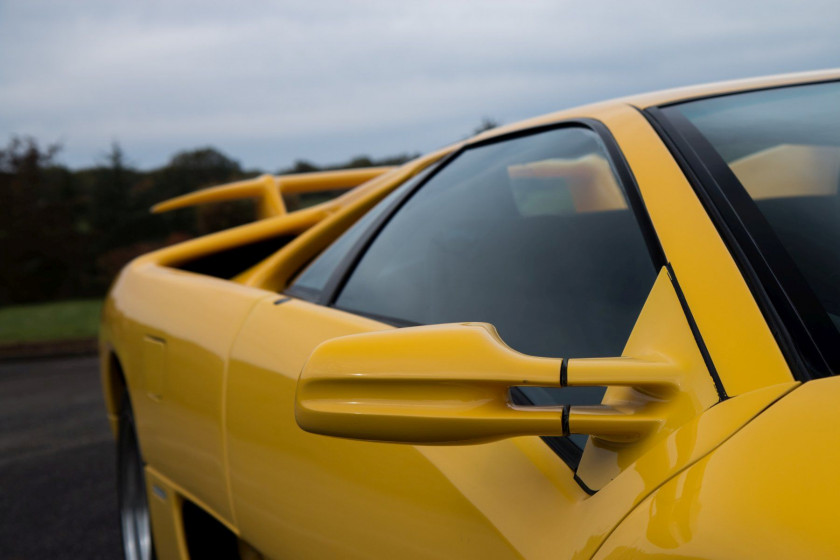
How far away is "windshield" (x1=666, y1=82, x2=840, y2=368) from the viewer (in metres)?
1.13

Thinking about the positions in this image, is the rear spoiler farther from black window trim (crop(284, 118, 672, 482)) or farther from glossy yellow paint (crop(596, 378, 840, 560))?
glossy yellow paint (crop(596, 378, 840, 560))

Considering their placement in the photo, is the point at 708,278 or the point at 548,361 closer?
the point at 548,361

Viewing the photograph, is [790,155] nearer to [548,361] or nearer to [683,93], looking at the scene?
[683,93]

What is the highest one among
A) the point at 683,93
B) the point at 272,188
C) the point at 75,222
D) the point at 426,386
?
the point at 683,93

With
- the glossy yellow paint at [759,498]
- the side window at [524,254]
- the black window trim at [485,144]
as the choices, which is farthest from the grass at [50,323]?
the glossy yellow paint at [759,498]

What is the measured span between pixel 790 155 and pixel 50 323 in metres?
14.3

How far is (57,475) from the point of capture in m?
4.78

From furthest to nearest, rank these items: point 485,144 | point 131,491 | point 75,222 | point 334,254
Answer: point 75,222 < point 131,491 < point 334,254 < point 485,144

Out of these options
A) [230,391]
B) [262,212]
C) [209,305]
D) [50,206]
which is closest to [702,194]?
[230,391]

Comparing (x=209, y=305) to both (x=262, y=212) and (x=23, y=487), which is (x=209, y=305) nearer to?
(x=262, y=212)

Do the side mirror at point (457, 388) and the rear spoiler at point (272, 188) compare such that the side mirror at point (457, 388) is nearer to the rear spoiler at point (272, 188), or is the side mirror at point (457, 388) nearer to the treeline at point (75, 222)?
the rear spoiler at point (272, 188)

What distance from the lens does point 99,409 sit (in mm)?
6656

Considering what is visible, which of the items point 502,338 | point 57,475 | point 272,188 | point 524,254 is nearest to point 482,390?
point 502,338

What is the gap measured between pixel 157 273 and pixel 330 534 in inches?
61.9
